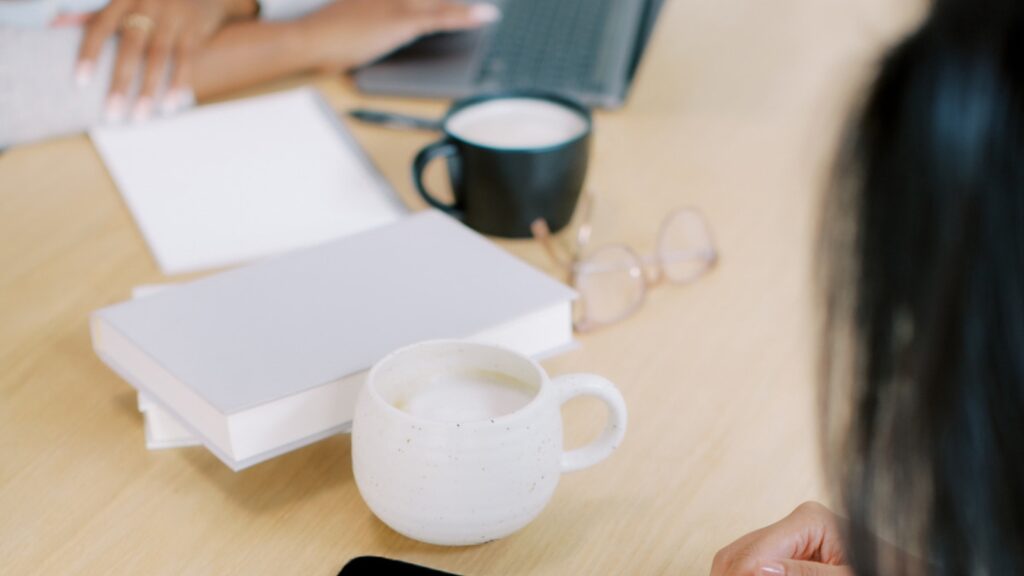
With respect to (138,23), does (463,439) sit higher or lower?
higher

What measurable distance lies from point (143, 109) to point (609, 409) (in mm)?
690

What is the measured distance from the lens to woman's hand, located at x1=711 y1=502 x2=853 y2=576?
59 cm

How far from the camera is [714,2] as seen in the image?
1.52m

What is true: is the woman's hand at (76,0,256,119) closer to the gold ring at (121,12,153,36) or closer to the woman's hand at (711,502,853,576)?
the gold ring at (121,12,153,36)

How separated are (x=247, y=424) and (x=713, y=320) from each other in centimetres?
37

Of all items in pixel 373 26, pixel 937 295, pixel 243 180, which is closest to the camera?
pixel 937 295

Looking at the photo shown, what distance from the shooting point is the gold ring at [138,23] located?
1.20 m

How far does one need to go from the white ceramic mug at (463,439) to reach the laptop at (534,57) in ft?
1.93

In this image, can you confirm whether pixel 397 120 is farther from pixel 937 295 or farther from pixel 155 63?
pixel 937 295

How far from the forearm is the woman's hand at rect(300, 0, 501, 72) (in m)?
0.02

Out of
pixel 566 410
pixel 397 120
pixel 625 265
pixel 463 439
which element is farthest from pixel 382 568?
pixel 397 120

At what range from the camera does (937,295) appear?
0.95 feet

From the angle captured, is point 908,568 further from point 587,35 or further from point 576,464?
point 587,35

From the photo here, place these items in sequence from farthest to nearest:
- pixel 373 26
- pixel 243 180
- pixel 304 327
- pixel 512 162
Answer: pixel 373 26 → pixel 243 180 → pixel 512 162 → pixel 304 327
